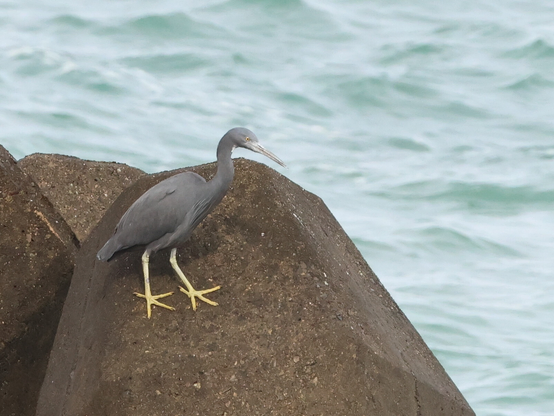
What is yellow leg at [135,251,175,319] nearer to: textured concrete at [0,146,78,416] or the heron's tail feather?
the heron's tail feather

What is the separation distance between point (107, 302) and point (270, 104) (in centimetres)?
1191

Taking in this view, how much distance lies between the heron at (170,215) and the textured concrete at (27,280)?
42cm

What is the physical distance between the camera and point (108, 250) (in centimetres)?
383

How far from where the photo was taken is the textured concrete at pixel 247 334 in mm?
3447

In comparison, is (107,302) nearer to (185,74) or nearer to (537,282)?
(537,282)

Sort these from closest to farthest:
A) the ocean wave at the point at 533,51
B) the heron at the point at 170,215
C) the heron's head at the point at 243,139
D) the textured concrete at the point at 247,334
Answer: the textured concrete at the point at 247,334 < the heron at the point at 170,215 < the heron's head at the point at 243,139 < the ocean wave at the point at 533,51

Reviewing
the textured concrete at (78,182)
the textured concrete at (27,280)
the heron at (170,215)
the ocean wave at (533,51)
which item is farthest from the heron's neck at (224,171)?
the ocean wave at (533,51)

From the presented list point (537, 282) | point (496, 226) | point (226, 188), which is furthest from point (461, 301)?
point (226, 188)

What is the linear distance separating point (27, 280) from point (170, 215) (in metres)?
0.87

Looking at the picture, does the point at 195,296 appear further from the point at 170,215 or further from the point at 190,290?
the point at 170,215

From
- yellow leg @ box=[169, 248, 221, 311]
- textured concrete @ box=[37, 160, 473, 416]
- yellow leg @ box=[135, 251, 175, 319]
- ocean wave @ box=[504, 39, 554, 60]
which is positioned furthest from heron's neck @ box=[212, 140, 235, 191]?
ocean wave @ box=[504, 39, 554, 60]

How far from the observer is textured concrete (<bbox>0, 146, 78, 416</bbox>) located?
406cm

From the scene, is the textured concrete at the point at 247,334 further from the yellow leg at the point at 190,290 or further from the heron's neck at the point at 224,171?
the heron's neck at the point at 224,171

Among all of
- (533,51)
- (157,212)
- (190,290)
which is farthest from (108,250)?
(533,51)
